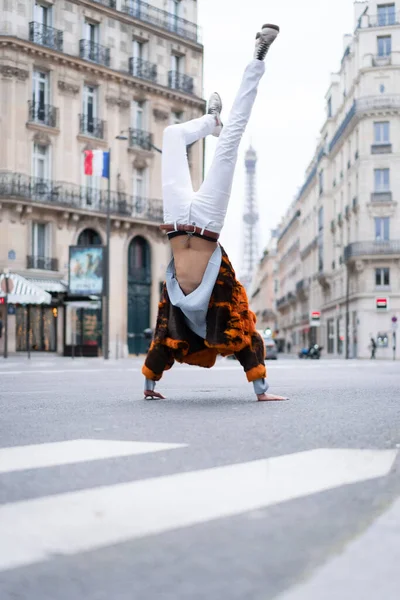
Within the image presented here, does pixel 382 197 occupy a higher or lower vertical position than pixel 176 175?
higher

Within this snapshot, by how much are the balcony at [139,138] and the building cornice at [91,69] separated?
2194 mm

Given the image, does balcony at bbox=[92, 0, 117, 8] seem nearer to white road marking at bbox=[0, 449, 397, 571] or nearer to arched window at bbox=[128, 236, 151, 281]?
arched window at bbox=[128, 236, 151, 281]

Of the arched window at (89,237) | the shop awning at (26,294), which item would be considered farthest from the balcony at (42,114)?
the shop awning at (26,294)

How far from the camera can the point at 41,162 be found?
41.5 metres

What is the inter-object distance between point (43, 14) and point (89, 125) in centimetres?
533

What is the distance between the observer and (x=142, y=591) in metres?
1.83

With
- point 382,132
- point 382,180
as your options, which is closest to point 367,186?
point 382,180

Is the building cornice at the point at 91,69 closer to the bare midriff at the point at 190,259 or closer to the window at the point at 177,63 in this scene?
the window at the point at 177,63

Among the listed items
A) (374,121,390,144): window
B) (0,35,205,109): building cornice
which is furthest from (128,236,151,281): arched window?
(374,121,390,144): window

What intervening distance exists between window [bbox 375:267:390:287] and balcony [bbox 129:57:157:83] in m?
23.7

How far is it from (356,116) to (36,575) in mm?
64927

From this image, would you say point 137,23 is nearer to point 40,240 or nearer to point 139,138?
point 139,138

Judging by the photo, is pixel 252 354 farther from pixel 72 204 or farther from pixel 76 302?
pixel 72 204

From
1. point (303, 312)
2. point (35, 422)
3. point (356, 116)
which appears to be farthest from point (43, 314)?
point (303, 312)
